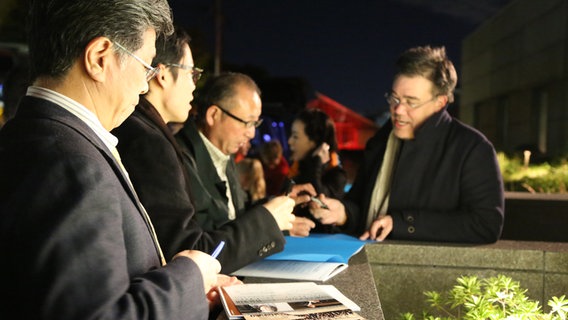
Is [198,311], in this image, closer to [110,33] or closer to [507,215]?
[110,33]

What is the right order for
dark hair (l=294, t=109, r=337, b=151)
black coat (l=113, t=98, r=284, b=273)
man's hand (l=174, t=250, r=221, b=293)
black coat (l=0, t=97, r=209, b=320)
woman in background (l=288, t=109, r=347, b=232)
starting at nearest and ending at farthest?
black coat (l=0, t=97, r=209, b=320) → man's hand (l=174, t=250, r=221, b=293) → black coat (l=113, t=98, r=284, b=273) → woman in background (l=288, t=109, r=347, b=232) → dark hair (l=294, t=109, r=337, b=151)

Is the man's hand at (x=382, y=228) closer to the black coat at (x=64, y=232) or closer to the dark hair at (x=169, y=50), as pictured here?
the dark hair at (x=169, y=50)

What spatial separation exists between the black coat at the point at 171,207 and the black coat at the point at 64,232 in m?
0.71

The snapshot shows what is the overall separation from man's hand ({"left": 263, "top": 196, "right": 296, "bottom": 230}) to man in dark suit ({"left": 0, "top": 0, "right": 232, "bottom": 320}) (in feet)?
2.65

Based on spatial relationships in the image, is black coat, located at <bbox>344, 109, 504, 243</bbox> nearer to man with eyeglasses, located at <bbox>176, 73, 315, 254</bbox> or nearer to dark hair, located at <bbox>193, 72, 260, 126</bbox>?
man with eyeglasses, located at <bbox>176, 73, 315, 254</bbox>

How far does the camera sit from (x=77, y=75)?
57.1 inches

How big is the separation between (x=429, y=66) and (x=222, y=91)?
1145mm

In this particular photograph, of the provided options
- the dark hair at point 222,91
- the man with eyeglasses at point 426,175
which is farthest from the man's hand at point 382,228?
the dark hair at point 222,91

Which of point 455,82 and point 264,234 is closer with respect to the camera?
point 264,234

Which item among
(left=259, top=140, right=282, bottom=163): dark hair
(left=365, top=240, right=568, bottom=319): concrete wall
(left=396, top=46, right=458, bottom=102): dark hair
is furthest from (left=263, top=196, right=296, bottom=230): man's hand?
(left=259, top=140, right=282, bottom=163): dark hair

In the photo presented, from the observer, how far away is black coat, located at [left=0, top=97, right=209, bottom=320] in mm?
1189

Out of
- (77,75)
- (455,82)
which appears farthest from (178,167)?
(455,82)

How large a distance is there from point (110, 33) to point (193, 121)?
6.23 ft

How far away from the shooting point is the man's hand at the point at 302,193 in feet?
11.2
